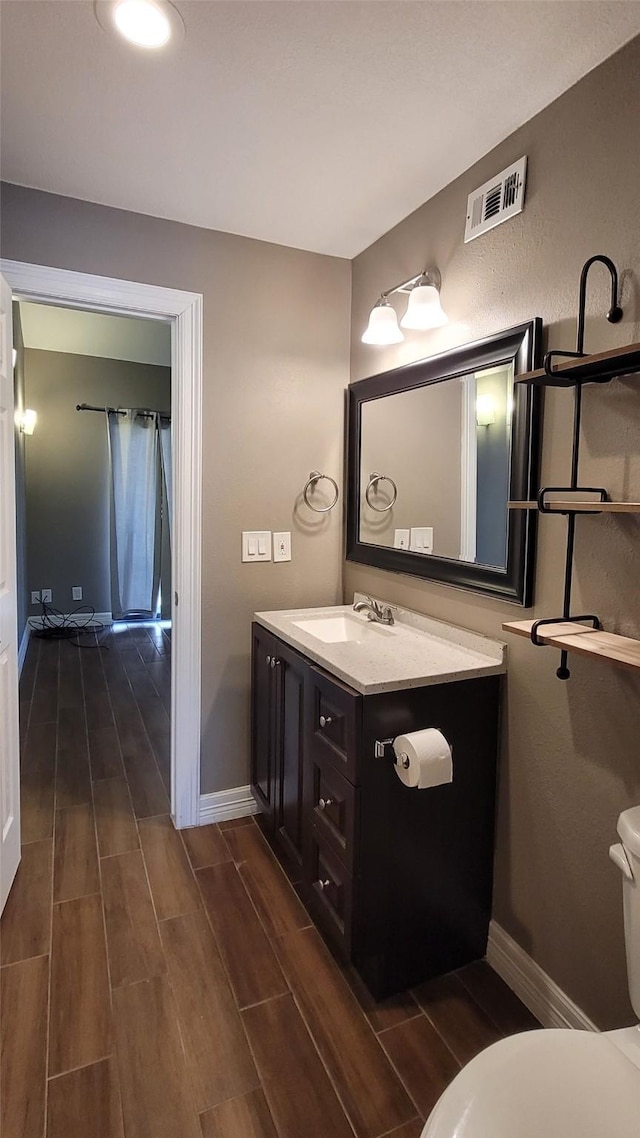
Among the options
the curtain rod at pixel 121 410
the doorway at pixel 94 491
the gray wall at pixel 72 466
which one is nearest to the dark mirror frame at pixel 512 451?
the doorway at pixel 94 491

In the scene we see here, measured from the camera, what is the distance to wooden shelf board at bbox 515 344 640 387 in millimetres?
1152

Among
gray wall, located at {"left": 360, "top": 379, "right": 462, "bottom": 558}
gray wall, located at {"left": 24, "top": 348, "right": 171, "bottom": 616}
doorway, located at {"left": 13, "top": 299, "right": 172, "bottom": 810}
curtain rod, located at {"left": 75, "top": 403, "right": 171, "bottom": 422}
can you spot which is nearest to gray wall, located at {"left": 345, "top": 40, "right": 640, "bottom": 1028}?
gray wall, located at {"left": 360, "top": 379, "right": 462, "bottom": 558}

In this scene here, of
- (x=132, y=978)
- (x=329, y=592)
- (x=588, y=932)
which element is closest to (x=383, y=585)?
(x=329, y=592)

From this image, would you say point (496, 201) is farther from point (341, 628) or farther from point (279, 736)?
point (279, 736)

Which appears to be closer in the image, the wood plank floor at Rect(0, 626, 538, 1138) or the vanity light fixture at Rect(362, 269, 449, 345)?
the wood plank floor at Rect(0, 626, 538, 1138)

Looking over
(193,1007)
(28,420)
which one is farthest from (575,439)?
(28,420)

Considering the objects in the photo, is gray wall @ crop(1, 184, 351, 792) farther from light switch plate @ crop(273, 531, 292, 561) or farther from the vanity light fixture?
the vanity light fixture

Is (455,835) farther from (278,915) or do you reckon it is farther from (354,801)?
(278,915)

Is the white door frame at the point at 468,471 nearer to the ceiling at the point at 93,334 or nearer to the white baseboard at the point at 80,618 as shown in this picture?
the ceiling at the point at 93,334

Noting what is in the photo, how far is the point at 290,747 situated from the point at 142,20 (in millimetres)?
1936

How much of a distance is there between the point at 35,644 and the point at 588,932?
15.2ft

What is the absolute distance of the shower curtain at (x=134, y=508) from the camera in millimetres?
5547

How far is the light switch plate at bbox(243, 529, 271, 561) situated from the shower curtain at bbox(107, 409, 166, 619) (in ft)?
11.8

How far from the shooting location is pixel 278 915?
1.89 metres
